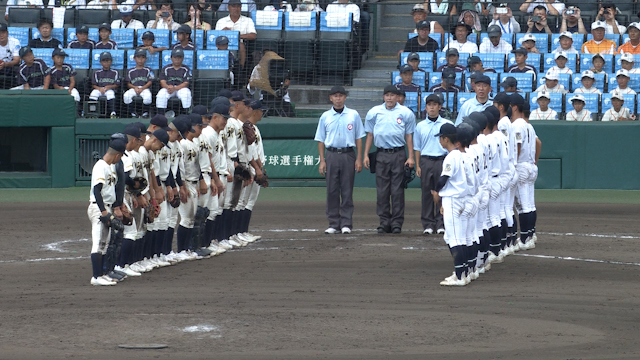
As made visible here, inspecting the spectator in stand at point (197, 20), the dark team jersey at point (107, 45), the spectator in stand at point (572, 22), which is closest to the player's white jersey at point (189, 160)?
the spectator in stand at point (197, 20)

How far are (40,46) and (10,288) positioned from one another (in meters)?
10.9

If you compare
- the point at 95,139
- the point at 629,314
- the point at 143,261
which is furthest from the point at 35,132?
the point at 629,314

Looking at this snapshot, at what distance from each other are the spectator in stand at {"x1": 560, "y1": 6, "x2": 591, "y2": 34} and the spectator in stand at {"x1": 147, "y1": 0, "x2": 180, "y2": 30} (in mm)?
7679

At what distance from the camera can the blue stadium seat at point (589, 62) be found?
1911cm

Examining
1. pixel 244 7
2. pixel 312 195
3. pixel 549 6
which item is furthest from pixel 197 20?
pixel 549 6

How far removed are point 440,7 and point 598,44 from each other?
11.6 feet

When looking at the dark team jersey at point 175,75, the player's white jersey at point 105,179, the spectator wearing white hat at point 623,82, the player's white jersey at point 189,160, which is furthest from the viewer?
the dark team jersey at point 175,75

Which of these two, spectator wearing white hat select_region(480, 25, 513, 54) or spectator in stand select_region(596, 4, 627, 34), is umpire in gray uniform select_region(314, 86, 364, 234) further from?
spectator in stand select_region(596, 4, 627, 34)

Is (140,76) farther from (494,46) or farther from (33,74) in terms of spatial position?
(494,46)

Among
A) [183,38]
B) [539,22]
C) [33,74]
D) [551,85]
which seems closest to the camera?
[551,85]

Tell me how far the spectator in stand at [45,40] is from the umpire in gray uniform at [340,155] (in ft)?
26.1

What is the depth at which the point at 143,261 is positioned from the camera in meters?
11.2

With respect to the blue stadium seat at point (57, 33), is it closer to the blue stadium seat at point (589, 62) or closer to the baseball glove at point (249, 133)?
the baseball glove at point (249, 133)

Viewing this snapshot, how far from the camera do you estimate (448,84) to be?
18500 mm
